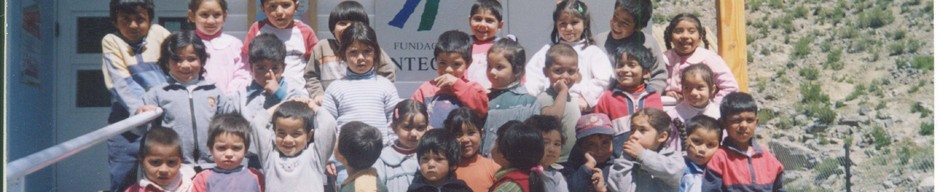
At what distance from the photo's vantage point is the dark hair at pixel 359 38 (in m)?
4.89

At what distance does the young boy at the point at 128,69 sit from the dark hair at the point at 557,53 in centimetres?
173

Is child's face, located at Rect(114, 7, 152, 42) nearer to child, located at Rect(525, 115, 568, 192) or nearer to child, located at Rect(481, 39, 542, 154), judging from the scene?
child, located at Rect(481, 39, 542, 154)

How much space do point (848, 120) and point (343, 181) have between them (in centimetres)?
1603

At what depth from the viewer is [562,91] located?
16.8 feet

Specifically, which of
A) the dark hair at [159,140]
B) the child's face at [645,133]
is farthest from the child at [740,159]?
the dark hair at [159,140]

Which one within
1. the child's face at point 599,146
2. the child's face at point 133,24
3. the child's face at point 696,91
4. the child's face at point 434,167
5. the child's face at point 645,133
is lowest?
the child's face at point 434,167

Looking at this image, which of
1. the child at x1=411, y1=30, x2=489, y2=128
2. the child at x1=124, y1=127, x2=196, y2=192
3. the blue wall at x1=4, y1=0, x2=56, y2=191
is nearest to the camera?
the child at x1=124, y1=127, x2=196, y2=192

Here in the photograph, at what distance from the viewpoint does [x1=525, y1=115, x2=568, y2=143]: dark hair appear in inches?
199

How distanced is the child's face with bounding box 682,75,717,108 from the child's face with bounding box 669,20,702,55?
0.70 feet

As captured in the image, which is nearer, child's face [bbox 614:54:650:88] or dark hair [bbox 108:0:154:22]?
dark hair [bbox 108:0:154:22]

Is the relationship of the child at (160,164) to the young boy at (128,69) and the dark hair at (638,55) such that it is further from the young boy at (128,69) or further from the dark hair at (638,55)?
the dark hair at (638,55)

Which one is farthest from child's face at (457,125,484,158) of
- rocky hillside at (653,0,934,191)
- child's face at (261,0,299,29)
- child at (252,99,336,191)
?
rocky hillside at (653,0,934,191)

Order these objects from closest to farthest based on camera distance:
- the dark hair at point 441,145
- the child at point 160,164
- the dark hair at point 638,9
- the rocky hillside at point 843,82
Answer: the child at point 160,164 < the dark hair at point 441,145 < the dark hair at point 638,9 < the rocky hillside at point 843,82

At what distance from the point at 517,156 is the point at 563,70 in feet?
1.52
